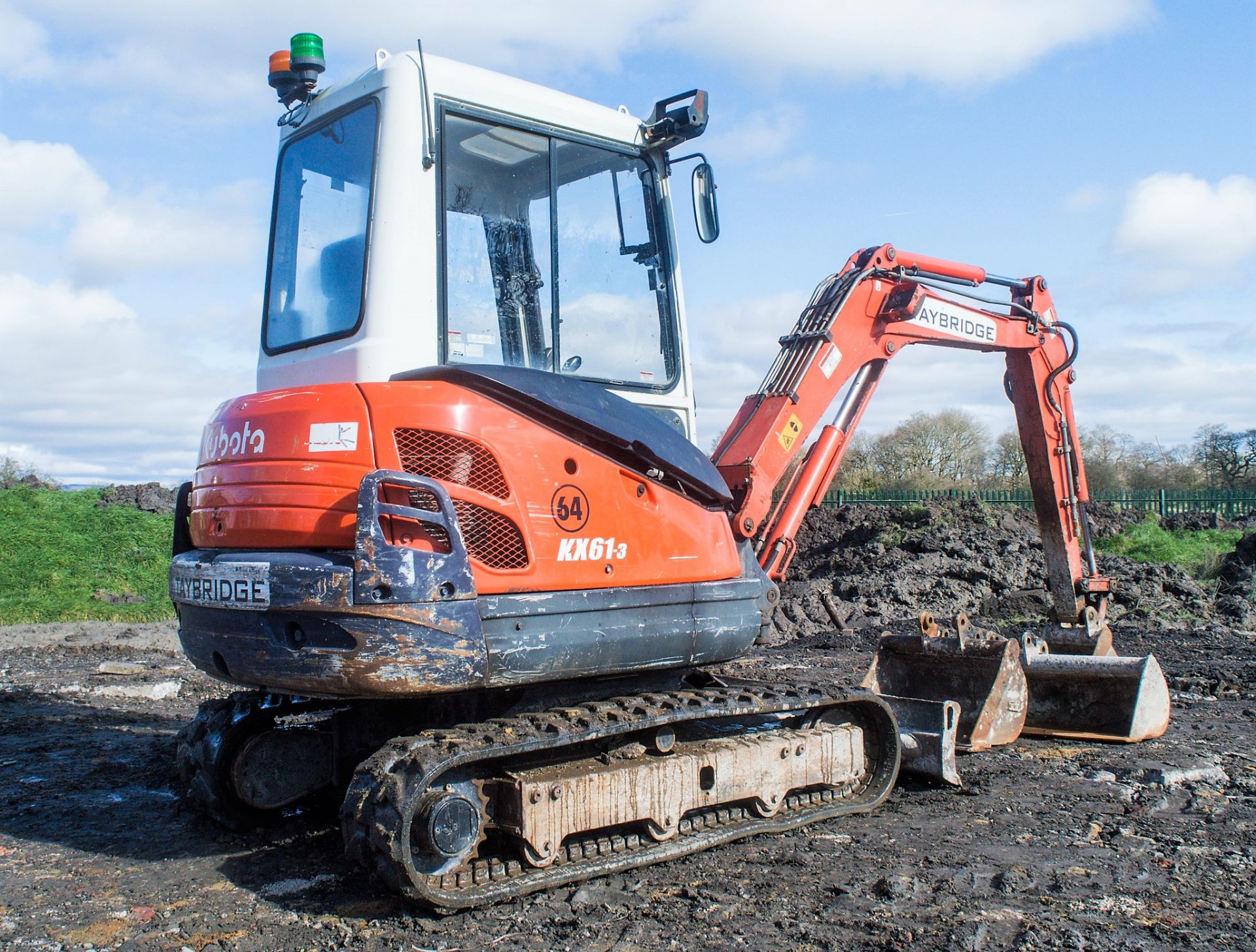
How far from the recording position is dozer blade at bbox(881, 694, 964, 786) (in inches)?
206

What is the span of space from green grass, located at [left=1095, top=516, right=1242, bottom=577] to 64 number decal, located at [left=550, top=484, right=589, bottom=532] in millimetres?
13624

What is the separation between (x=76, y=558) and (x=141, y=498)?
3.95 metres

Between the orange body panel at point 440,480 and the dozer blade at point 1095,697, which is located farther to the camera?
the dozer blade at point 1095,697

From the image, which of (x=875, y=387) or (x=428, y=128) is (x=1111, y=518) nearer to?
(x=875, y=387)

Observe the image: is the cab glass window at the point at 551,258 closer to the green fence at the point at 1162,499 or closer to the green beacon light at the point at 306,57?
the green beacon light at the point at 306,57

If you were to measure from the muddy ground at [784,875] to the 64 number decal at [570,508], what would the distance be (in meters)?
1.30

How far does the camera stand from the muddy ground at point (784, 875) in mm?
3498

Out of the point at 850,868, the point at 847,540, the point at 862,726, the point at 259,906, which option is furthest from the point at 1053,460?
the point at 847,540

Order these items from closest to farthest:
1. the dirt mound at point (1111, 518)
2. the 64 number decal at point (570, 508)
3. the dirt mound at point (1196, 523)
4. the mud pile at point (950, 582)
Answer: the 64 number decal at point (570, 508) < the mud pile at point (950, 582) < the dirt mound at point (1111, 518) < the dirt mound at point (1196, 523)

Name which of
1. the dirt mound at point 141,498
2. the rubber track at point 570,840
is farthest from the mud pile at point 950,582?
the dirt mound at point 141,498

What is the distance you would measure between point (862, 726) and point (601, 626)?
1.82 m

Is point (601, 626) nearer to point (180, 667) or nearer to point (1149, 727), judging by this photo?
point (1149, 727)

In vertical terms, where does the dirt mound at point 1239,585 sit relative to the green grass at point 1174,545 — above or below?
below

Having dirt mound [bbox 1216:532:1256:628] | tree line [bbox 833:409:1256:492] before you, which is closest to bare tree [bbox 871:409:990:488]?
tree line [bbox 833:409:1256:492]
